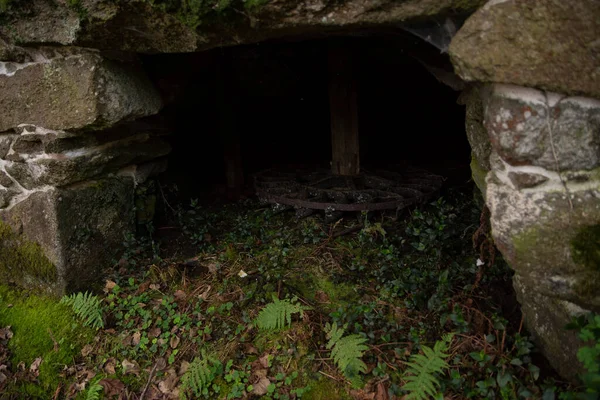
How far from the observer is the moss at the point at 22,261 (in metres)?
2.81

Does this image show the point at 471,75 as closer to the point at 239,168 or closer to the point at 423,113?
the point at 239,168

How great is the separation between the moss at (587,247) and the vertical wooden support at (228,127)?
299cm

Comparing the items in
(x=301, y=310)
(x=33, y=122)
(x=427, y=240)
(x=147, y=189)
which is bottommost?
(x=301, y=310)

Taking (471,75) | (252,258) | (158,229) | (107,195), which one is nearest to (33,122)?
(107,195)

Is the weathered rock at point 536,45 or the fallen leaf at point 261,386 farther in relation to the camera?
the fallen leaf at point 261,386

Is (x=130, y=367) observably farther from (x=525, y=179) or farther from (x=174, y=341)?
(x=525, y=179)

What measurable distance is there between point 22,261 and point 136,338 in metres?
0.98

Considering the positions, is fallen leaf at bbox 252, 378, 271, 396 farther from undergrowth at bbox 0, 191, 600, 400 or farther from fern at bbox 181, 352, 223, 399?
fern at bbox 181, 352, 223, 399

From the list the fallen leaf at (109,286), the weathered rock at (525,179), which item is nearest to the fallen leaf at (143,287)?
the fallen leaf at (109,286)

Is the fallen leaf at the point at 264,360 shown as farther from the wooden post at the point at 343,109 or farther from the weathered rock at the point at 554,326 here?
the wooden post at the point at 343,109

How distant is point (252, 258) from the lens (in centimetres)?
302

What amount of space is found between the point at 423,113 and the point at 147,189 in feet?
13.1

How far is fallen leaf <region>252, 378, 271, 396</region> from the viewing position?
85.8 inches

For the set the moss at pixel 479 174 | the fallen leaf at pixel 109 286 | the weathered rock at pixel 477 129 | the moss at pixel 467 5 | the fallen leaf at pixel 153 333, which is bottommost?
the fallen leaf at pixel 153 333
